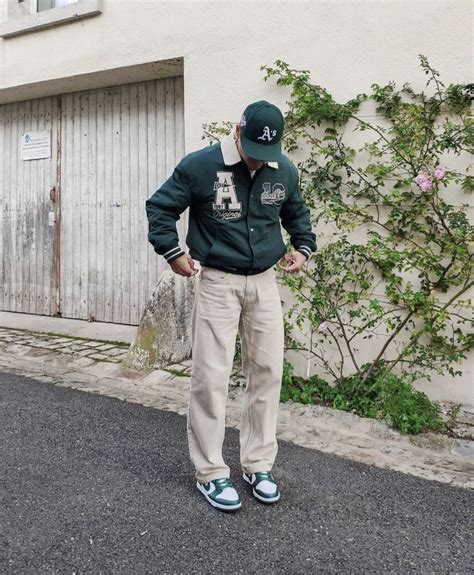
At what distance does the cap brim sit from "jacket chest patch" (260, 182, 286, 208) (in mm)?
186

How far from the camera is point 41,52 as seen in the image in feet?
19.9

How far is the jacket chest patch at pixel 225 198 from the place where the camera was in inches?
98.2

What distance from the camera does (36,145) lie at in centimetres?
694

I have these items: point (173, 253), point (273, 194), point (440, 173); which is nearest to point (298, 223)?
point (273, 194)

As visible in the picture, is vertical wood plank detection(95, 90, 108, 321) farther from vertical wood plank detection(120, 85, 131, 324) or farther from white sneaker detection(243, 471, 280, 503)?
white sneaker detection(243, 471, 280, 503)

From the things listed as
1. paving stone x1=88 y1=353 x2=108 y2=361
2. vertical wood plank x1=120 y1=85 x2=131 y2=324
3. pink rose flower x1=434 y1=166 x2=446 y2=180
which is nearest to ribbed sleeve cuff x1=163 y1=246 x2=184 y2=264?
pink rose flower x1=434 y1=166 x2=446 y2=180

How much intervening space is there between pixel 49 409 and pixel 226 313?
6.39 ft

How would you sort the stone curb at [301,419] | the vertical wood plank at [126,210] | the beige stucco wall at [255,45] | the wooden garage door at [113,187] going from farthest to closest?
the vertical wood plank at [126,210], the wooden garage door at [113,187], the beige stucco wall at [255,45], the stone curb at [301,419]

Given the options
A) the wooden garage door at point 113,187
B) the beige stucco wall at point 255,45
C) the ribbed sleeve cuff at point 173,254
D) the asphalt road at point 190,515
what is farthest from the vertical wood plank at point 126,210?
the ribbed sleeve cuff at point 173,254

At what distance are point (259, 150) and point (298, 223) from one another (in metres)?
0.58

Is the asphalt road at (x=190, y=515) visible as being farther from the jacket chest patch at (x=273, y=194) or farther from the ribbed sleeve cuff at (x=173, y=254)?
the jacket chest patch at (x=273, y=194)

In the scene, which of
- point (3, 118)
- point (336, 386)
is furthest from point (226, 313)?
point (3, 118)

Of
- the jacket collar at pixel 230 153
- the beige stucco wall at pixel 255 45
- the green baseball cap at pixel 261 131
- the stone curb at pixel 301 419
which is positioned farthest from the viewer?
the beige stucco wall at pixel 255 45

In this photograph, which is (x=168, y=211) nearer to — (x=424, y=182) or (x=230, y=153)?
(x=230, y=153)
